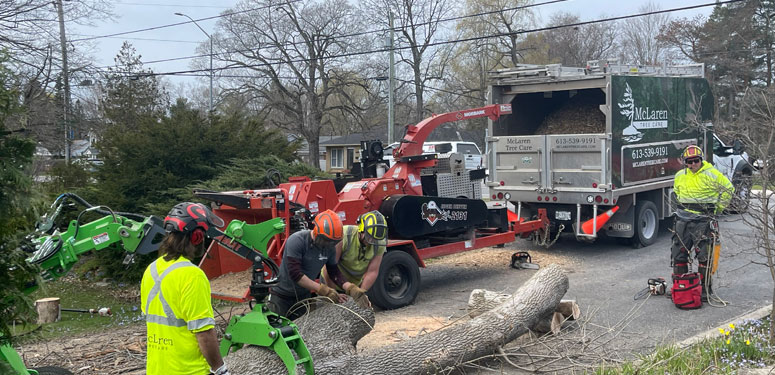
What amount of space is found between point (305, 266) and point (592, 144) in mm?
6771

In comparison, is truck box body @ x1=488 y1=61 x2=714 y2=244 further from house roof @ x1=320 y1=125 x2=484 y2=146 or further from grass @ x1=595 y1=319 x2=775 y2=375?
house roof @ x1=320 y1=125 x2=484 y2=146

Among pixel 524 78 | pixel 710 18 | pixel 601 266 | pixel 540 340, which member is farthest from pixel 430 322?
pixel 710 18

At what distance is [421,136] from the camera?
32.5ft

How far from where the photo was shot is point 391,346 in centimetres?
548

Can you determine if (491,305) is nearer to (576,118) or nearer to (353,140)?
(576,118)

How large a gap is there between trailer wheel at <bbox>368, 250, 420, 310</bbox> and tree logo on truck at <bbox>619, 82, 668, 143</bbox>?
4.95 metres

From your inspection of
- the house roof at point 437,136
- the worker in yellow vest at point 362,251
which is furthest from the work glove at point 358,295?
the house roof at point 437,136

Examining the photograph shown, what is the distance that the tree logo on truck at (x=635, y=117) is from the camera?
439 inches

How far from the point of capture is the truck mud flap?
27.6 ft

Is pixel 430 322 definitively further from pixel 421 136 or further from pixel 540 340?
pixel 421 136

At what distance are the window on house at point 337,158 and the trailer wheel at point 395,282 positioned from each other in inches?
1489

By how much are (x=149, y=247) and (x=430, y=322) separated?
12.0ft

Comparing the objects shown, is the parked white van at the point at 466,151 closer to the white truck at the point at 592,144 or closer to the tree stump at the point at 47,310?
the white truck at the point at 592,144

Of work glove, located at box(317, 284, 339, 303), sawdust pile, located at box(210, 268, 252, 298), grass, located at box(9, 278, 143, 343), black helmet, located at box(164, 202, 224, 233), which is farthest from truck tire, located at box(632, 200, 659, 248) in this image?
black helmet, located at box(164, 202, 224, 233)
